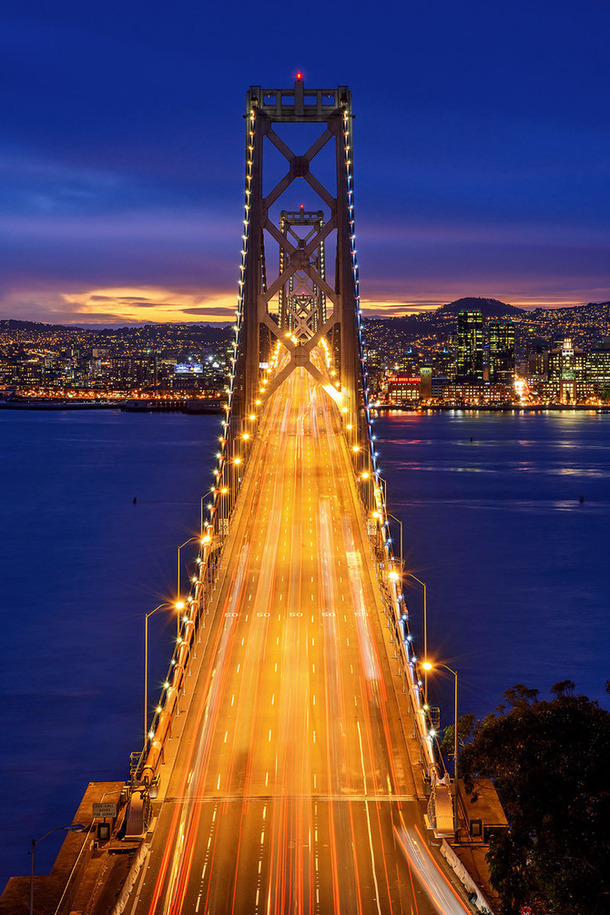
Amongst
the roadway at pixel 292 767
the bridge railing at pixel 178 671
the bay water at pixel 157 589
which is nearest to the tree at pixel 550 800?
the roadway at pixel 292 767

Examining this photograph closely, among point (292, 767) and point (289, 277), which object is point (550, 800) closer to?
point (292, 767)

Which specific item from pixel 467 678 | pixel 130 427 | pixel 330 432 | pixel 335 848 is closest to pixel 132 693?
pixel 467 678

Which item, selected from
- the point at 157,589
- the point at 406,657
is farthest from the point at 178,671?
the point at 157,589

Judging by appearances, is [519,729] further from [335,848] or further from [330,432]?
[330,432]

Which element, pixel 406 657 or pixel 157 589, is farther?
pixel 157 589

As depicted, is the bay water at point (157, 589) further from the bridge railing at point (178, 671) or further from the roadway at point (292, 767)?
the roadway at point (292, 767)

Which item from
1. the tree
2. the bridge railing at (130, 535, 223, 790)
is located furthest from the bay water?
the tree
